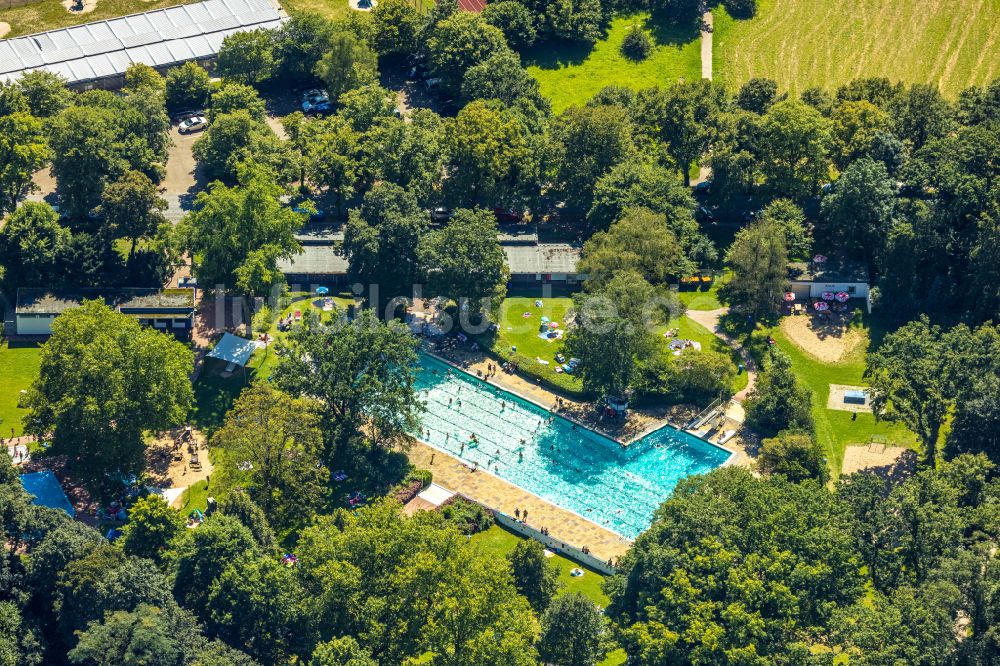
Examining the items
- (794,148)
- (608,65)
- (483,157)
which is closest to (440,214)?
(483,157)

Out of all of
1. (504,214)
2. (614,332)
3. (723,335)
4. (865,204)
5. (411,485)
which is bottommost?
(411,485)

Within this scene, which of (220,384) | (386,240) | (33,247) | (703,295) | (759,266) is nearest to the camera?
(220,384)

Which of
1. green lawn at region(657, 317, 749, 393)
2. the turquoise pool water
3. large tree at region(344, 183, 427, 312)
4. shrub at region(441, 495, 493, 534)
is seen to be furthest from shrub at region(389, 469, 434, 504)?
green lawn at region(657, 317, 749, 393)

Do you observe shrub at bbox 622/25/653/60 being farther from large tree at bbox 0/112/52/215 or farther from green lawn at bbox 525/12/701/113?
large tree at bbox 0/112/52/215

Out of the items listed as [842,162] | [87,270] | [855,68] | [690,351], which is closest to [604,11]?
[855,68]

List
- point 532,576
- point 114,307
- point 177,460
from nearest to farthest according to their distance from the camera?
point 532,576, point 177,460, point 114,307

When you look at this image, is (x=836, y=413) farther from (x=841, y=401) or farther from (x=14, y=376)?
(x=14, y=376)

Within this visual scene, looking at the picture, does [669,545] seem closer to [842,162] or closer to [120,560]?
[120,560]
